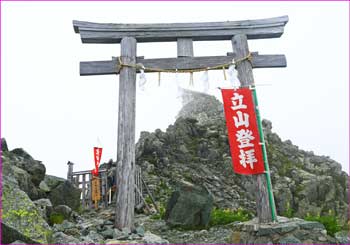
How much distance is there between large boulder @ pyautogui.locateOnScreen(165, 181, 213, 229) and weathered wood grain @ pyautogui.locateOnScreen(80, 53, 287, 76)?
2.97m

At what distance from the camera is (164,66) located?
718cm

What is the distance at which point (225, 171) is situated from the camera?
15.7 m

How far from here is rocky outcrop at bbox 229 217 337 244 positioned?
5152 mm

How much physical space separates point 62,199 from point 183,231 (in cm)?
384

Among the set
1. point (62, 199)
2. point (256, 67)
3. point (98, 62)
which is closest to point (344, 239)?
point (256, 67)

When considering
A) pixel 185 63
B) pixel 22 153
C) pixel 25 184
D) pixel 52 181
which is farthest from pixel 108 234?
pixel 22 153

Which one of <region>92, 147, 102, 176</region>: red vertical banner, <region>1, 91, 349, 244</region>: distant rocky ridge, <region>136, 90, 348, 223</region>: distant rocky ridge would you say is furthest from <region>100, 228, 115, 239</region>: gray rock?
<region>136, 90, 348, 223</region>: distant rocky ridge

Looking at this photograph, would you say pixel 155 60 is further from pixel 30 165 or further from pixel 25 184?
pixel 30 165

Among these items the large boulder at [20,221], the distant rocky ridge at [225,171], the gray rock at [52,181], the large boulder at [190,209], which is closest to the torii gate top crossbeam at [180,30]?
the large boulder at [190,209]

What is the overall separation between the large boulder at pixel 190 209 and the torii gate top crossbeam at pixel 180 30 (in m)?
3.74

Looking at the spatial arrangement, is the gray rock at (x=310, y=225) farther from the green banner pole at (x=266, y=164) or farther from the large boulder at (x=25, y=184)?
the large boulder at (x=25, y=184)

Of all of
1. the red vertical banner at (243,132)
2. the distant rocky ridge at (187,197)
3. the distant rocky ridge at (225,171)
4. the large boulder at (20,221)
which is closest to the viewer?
the large boulder at (20,221)

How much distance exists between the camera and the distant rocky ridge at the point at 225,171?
1405 cm

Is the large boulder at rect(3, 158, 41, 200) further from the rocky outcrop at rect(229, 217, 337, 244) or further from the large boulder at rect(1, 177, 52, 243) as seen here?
the rocky outcrop at rect(229, 217, 337, 244)
